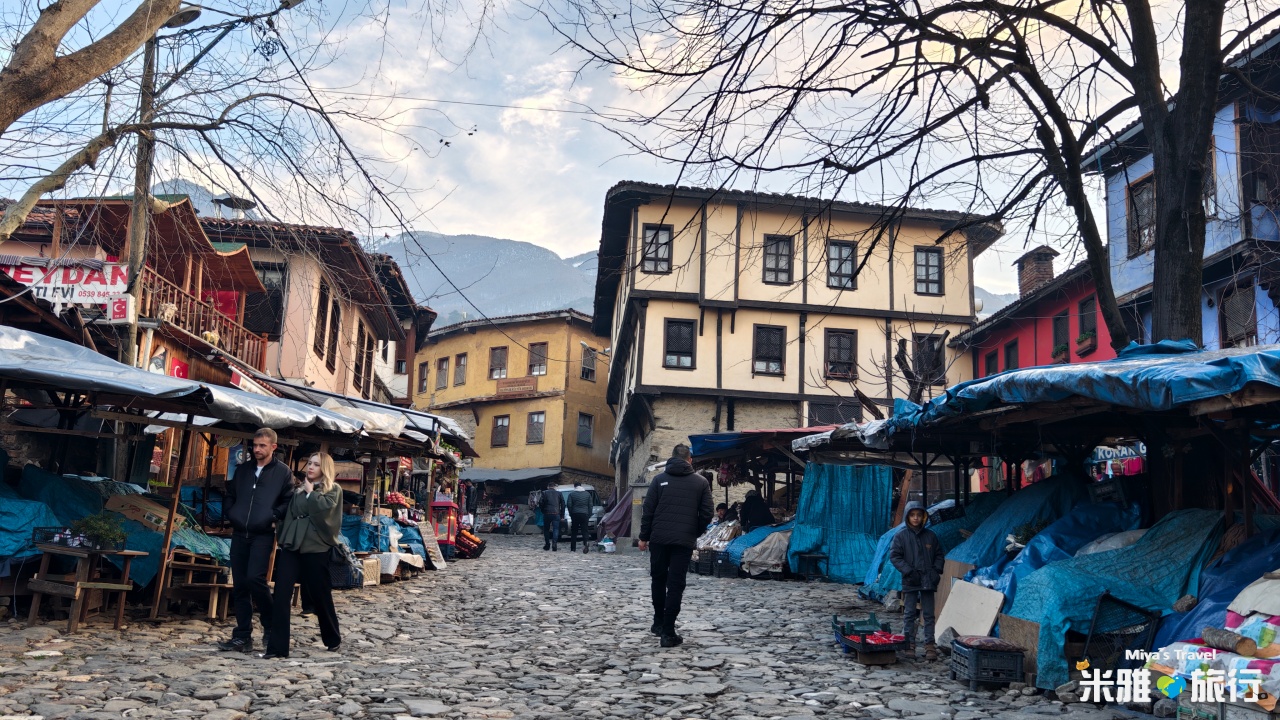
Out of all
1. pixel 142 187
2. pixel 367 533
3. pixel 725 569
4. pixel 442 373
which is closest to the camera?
pixel 142 187

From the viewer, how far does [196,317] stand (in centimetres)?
1789

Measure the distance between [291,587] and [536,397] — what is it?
1471 inches

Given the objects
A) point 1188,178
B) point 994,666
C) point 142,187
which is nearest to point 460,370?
point 142,187

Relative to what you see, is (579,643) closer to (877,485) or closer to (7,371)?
(7,371)

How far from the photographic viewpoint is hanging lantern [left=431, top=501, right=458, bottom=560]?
20.1 meters

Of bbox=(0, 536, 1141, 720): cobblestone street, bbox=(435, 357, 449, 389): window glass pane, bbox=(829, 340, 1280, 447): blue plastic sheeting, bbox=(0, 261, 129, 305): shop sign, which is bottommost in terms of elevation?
bbox=(0, 536, 1141, 720): cobblestone street

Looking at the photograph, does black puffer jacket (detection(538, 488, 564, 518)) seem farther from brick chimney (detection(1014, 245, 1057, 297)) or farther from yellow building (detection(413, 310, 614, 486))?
yellow building (detection(413, 310, 614, 486))

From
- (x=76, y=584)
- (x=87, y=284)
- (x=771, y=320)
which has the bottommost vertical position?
(x=76, y=584)

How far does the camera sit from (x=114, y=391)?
8.24m

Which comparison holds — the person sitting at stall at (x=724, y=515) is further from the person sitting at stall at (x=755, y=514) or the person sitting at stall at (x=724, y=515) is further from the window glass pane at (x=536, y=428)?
the window glass pane at (x=536, y=428)

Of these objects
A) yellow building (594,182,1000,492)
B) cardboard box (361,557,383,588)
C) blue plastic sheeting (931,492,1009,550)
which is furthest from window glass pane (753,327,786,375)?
blue plastic sheeting (931,492,1009,550)

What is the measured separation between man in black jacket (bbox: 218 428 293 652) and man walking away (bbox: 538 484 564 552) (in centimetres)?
1810

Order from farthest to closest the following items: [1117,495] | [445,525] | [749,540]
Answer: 1. [445,525]
2. [749,540]
3. [1117,495]

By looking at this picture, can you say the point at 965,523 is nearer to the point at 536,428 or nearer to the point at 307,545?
the point at 307,545
